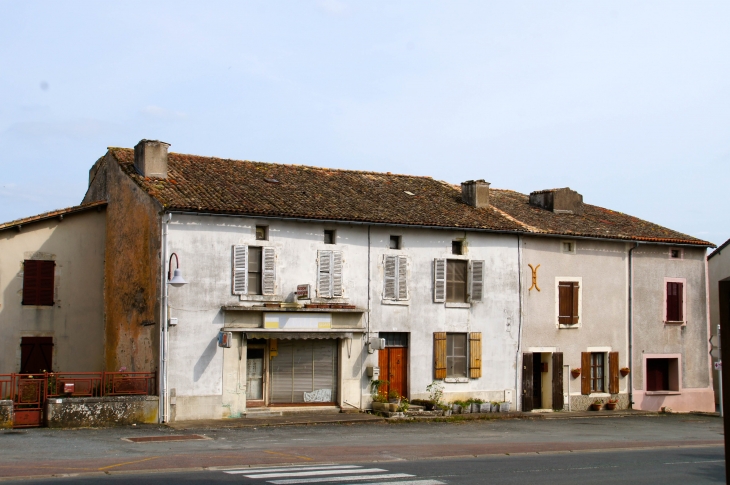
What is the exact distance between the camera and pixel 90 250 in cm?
2692

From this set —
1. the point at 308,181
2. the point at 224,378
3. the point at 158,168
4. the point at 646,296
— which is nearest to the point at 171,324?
the point at 224,378

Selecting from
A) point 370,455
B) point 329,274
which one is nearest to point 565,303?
point 329,274

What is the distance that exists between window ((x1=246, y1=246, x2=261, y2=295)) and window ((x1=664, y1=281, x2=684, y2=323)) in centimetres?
1561

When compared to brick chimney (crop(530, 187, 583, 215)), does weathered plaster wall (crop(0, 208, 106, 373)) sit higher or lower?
lower

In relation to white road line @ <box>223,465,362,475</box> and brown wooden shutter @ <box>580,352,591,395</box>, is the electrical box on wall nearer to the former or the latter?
brown wooden shutter @ <box>580,352,591,395</box>

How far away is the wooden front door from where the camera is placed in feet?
85.6

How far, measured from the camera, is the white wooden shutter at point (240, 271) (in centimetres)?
2366

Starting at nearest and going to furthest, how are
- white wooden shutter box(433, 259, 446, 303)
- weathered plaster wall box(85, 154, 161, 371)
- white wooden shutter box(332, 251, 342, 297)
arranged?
weathered plaster wall box(85, 154, 161, 371) → white wooden shutter box(332, 251, 342, 297) → white wooden shutter box(433, 259, 446, 303)

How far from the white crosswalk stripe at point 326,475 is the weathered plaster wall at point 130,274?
943cm

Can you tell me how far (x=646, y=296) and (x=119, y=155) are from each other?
1863 centimetres

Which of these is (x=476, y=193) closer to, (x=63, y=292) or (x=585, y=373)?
(x=585, y=373)

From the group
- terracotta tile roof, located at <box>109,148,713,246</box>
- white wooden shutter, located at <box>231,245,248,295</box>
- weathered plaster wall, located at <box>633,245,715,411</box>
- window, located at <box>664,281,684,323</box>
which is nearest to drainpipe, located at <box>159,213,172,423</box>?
terracotta tile roof, located at <box>109,148,713,246</box>

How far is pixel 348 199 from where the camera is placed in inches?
1052

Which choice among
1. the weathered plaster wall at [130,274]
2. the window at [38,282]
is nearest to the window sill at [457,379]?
the weathered plaster wall at [130,274]
